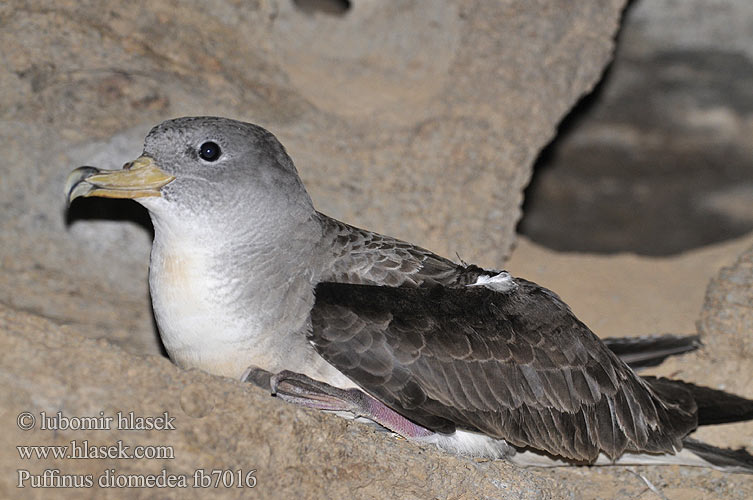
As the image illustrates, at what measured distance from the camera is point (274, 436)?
403 centimetres

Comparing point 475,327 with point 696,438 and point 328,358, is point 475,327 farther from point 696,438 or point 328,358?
point 696,438

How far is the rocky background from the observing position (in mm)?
5676

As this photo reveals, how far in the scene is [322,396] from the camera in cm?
466

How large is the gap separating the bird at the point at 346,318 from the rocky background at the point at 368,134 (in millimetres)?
308

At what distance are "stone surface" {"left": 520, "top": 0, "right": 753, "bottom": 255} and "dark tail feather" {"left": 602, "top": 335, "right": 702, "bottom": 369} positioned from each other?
11.7ft

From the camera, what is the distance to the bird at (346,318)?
466cm

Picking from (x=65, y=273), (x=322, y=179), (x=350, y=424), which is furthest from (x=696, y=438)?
(x=65, y=273)

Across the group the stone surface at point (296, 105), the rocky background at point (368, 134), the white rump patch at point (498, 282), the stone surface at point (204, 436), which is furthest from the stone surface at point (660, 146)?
the stone surface at point (204, 436)

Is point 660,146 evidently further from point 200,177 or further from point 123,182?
point 123,182

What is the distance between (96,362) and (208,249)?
103cm

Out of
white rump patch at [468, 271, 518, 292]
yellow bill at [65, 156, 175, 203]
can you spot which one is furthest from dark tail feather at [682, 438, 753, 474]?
yellow bill at [65, 156, 175, 203]

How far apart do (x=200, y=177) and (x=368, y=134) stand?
265 centimetres

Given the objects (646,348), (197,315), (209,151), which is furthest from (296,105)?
(646,348)

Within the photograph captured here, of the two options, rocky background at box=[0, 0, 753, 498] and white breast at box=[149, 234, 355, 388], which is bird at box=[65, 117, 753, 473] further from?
rocky background at box=[0, 0, 753, 498]
